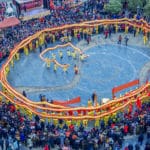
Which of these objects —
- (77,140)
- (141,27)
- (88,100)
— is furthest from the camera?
(141,27)

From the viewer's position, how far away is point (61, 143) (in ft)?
105

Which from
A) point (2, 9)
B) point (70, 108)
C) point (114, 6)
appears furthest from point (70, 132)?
point (2, 9)

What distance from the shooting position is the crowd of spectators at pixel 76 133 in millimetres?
31156

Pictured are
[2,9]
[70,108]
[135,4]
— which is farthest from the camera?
[2,9]

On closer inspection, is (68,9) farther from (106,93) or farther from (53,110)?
(53,110)

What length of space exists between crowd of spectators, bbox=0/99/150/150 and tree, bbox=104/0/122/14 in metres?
19.4

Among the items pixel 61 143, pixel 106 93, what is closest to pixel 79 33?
pixel 106 93

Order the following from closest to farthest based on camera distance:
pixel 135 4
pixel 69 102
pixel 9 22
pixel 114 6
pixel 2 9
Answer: pixel 69 102 < pixel 9 22 < pixel 114 6 < pixel 135 4 < pixel 2 9

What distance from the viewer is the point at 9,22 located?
Answer: 4850 centimetres

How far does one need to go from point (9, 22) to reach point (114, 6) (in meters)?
12.3

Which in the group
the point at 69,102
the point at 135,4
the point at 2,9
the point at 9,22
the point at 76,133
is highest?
the point at 135,4

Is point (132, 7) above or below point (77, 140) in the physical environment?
above

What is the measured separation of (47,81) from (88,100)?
18.2 feet

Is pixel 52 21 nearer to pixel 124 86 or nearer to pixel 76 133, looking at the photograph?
pixel 124 86
